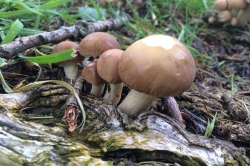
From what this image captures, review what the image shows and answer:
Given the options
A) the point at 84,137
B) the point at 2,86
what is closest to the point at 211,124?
the point at 84,137

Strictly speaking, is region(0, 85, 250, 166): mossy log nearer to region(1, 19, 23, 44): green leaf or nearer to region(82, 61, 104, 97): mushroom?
region(82, 61, 104, 97): mushroom

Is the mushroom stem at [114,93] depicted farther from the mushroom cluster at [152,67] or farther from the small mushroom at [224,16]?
the small mushroom at [224,16]

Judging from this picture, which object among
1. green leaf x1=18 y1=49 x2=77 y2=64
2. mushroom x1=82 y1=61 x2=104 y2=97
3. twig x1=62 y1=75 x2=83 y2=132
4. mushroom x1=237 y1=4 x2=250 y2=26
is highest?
green leaf x1=18 y1=49 x2=77 y2=64

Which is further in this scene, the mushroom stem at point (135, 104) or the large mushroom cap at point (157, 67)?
the mushroom stem at point (135, 104)

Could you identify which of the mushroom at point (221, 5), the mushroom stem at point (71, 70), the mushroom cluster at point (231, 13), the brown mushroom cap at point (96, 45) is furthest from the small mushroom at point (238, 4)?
the mushroom stem at point (71, 70)

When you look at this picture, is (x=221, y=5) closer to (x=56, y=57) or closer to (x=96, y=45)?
(x=96, y=45)

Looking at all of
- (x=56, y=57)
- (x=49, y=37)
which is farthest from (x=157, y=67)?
(x=49, y=37)

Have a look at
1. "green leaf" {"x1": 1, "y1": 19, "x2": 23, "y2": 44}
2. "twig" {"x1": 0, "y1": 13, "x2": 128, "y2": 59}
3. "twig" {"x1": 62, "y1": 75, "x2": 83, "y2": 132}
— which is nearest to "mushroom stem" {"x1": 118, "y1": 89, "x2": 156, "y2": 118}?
"twig" {"x1": 62, "y1": 75, "x2": 83, "y2": 132}
